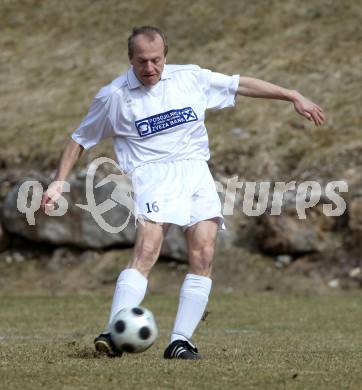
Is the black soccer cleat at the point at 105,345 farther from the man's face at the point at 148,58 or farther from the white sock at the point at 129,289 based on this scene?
the man's face at the point at 148,58

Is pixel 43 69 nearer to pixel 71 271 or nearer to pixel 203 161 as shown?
pixel 71 271

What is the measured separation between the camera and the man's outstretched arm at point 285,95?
299 inches

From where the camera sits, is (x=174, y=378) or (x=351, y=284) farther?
(x=351, y=284)

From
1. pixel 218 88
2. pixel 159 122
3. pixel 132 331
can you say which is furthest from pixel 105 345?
pixel 218 88

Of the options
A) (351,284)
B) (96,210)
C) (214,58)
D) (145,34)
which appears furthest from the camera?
(214,58)

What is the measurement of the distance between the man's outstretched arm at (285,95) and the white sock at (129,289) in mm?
1500

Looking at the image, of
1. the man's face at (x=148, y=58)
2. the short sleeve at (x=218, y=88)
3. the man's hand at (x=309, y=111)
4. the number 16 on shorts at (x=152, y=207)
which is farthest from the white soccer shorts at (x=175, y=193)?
the man's hand at (x=309, y=111)

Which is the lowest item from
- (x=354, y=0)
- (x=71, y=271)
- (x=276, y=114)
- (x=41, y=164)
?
(x=71, y=271)

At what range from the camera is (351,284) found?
17.1 m

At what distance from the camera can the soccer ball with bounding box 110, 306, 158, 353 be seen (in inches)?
276

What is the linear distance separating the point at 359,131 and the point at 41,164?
5.63 metres

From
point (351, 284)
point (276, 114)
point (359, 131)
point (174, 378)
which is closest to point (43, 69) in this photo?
point (276, 114)

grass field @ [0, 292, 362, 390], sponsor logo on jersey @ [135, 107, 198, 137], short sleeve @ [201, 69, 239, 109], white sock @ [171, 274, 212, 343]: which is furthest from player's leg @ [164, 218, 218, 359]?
short sleeve @ [201, 69, 239, 109]

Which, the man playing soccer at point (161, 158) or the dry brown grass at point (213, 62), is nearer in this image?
the man playing soccer at point (161, 158)
